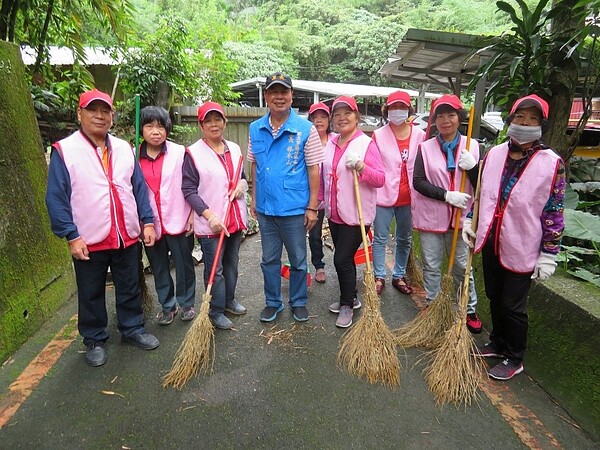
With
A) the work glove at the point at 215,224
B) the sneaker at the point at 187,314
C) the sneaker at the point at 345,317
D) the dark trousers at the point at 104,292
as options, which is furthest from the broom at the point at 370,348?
the dark trousers at the point at 104,292

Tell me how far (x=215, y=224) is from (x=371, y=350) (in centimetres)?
146

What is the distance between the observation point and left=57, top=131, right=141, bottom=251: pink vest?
2.47 meters

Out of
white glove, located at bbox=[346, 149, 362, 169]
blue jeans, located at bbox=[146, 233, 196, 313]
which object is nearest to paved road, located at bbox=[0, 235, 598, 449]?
blue jeans, located at bbox=[146, 233, 196, 313]

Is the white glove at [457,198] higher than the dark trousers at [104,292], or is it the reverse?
the white glove at [457,198]

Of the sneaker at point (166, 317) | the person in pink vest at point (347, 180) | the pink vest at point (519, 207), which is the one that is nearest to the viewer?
the pink vest at point (519, 207)

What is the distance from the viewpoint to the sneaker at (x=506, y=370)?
2.58 m

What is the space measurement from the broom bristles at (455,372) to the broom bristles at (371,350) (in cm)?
25

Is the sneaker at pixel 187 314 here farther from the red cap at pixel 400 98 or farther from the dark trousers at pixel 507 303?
the red cap at pixel 400 98

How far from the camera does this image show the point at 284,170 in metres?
2.96

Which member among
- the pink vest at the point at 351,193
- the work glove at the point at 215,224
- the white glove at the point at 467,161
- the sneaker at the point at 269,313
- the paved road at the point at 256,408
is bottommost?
the paved road at the point at 256,408

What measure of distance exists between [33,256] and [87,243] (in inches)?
36.7

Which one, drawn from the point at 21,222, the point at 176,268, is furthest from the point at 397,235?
the point at 21,222

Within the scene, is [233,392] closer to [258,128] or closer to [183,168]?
[183,168]

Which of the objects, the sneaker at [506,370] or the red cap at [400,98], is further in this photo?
the red cap at [400,98]
